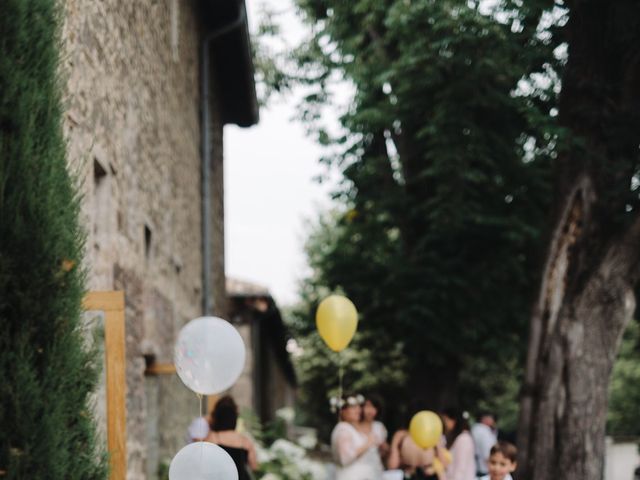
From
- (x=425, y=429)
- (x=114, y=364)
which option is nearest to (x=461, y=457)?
(x=425, y=429)

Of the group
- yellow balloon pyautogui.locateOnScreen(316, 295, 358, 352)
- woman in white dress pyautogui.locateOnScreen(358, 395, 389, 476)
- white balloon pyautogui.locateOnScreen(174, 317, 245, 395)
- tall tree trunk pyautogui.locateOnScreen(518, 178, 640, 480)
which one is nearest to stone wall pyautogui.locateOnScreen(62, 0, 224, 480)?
white balloon pyautogui.locateOnScreen(174, 317, 245, 395)

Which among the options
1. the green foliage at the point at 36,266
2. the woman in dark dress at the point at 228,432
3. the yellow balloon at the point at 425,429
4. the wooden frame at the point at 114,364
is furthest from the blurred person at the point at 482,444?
the green foliage at the point at 36,266

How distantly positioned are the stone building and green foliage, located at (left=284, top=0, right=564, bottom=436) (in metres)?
1.62

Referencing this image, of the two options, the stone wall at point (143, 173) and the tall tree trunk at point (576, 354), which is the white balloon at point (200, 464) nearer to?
the stone wall at point (143, 173)

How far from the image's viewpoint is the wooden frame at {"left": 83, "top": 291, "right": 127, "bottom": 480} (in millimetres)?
5926

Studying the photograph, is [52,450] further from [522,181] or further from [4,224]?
[522,181]

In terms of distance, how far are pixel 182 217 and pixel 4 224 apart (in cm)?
838

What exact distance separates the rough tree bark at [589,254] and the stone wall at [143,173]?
3.74 meters

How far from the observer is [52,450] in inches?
163

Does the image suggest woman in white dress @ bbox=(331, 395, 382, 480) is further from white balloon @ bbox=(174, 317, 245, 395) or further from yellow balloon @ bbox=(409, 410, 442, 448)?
white balloon @ bbox=(174, 317, 245, 395)

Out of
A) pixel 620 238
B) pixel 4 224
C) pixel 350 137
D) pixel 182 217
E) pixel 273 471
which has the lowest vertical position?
pixel 273 471

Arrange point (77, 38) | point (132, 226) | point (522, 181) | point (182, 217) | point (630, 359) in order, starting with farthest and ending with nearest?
point (630, 359) → point (522, 181) → point (182, 217) → point (132, 226) → point (77, 38)

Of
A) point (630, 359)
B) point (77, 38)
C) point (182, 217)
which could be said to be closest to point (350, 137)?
point (182, 217)

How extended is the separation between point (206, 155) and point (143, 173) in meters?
→ 4.93
